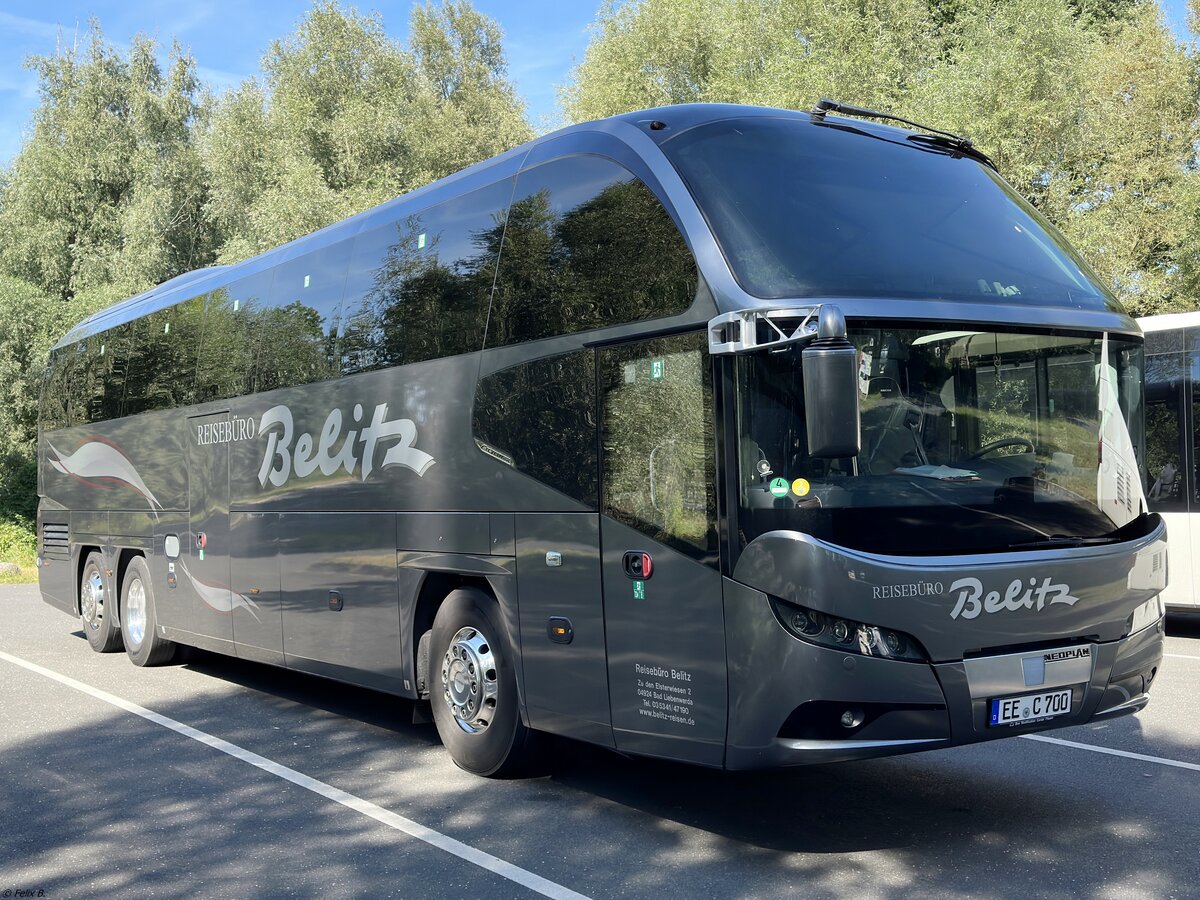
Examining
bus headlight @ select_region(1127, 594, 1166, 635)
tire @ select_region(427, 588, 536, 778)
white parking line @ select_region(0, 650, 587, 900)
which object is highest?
bus headlight @ select_region(1127, 594, 1166, 635)

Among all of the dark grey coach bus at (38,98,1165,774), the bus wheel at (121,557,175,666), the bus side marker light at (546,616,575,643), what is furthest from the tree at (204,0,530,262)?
the bus side marker light at (546,616,575,643)

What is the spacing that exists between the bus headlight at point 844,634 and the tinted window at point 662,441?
48 centimetres

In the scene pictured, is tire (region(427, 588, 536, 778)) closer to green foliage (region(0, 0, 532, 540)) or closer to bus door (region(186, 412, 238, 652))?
bus door (region(186, 412, 238, 652))

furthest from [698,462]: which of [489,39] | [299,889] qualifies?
[489,39]

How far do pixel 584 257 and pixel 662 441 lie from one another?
128cm

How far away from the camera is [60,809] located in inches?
265

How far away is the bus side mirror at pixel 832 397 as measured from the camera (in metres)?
4.90

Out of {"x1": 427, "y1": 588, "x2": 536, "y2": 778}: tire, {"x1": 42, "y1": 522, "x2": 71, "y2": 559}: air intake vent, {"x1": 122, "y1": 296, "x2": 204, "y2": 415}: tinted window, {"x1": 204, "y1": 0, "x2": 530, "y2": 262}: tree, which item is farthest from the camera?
{"x1": 204, "y1": 0, "x2": 530, "y2": 262}: tree

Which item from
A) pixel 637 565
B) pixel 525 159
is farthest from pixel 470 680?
pixel 525 159

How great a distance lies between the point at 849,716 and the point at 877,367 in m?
1.52

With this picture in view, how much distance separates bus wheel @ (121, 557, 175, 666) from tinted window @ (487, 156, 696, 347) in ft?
21.3

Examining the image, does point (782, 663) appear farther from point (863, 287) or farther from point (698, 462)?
point (863, 287)

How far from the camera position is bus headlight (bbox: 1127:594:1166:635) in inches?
232

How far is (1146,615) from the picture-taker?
6012 millimetres
